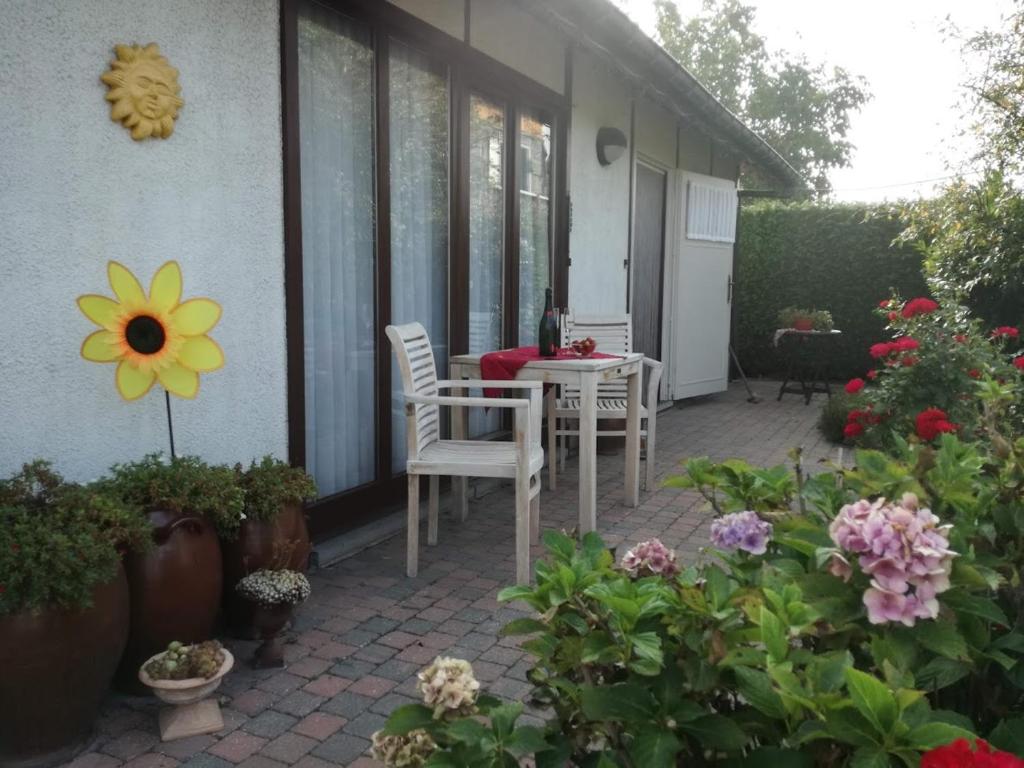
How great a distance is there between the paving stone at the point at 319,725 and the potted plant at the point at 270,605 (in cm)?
35

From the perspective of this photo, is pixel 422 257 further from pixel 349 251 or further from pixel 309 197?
pixel 309 197

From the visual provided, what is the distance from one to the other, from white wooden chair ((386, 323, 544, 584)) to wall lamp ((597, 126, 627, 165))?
3.47 meters

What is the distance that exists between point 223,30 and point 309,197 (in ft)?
2.50

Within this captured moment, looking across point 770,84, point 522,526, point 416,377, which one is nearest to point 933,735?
point 522,526

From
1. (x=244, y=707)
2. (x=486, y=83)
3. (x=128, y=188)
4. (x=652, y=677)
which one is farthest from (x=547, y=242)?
(x=652, y=677)

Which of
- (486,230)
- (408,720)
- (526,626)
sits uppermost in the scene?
(486,230)

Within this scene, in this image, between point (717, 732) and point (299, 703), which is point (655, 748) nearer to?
point (717, 732)

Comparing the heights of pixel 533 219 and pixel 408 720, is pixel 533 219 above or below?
above

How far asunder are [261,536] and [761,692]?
2.15 meters

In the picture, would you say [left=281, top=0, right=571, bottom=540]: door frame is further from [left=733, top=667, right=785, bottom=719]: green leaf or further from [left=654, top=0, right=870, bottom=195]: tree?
[left=654, top=0, right=870, bottom=195]: tree

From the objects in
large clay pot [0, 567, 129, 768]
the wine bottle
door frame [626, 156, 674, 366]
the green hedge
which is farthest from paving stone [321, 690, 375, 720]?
the green hedge

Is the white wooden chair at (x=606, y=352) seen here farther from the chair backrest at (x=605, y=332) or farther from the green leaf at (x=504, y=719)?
the green leaf at (x=504, y=719)

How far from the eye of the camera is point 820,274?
11.0m

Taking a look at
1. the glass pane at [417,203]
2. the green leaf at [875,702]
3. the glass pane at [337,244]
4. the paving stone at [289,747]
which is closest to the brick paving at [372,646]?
the paving stone at [289,747]
